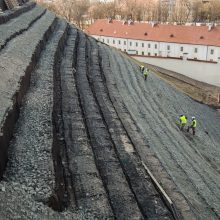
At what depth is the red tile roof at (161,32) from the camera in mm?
45347

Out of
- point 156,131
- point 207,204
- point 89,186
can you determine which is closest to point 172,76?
point 156,131

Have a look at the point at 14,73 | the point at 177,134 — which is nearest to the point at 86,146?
the point at 14,73

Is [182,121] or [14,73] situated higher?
[14,73]

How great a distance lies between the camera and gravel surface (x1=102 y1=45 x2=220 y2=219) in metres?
14.3

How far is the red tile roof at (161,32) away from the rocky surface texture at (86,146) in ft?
73.5

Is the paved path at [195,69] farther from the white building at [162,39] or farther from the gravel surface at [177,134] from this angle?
the gravel surface at [177,134]

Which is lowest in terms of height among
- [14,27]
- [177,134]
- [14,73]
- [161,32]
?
[177,134]

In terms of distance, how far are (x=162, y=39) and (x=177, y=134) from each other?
30.5 meters

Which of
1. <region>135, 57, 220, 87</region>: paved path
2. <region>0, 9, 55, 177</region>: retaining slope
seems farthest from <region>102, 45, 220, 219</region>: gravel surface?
<region>135, 57, 220, 87</region>: paved path

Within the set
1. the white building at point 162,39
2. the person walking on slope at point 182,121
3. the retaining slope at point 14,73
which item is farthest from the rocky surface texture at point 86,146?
the white building at point 162,39

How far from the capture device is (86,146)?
13.2 metres

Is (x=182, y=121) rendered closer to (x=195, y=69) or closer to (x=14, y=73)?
(x=14, y=73)

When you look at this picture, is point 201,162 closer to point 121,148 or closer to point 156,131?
point 156,131

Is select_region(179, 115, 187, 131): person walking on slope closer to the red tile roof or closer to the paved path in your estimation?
the paved path
